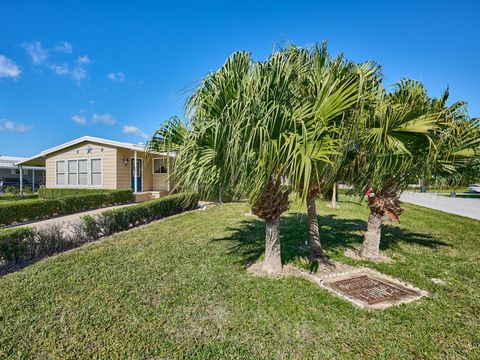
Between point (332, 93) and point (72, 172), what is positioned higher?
point (332, 93)

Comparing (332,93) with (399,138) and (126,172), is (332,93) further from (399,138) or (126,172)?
(126,172)

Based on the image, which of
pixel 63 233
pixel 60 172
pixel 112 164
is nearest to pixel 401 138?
pixel 63 233

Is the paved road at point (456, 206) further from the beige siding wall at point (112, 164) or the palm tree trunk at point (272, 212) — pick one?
the beige siding wall at point (112, 164)

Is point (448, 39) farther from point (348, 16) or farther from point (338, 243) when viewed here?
point (338, 243)

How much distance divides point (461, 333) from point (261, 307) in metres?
2.28

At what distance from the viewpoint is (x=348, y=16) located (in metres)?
8.84

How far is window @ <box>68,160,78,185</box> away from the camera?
16594 mm

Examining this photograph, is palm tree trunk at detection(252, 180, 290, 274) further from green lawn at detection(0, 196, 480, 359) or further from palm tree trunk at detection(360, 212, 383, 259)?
palm tree trunk at detection(360, 212, 383, 259)

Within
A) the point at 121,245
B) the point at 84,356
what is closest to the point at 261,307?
the point at 84,356

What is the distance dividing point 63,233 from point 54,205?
601 centimetres

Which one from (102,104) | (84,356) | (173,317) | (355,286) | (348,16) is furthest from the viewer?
(102,104)

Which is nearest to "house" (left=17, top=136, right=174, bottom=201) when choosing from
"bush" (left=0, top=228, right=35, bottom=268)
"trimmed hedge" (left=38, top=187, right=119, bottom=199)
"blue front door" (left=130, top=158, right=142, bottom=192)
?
"blue front door" (left=130, top=158, right=142, bottom=192)

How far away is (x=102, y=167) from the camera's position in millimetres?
15406

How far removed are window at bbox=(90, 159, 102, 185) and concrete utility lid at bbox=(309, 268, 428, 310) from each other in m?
15.1
